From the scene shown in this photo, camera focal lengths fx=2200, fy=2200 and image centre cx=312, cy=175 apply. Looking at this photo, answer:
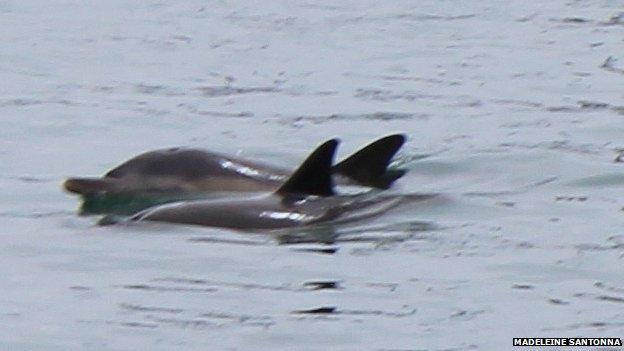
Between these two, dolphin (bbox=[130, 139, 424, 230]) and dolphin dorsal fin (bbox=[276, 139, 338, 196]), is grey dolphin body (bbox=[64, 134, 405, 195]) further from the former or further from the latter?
dolphin dorsal fin (bbox=[276, 139, 338, 196])

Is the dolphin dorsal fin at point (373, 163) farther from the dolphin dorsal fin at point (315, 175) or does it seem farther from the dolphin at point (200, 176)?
the dolphin dorsal fin at point (315, 175)

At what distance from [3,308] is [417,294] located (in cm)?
164

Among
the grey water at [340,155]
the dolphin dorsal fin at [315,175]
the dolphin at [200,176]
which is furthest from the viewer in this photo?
the dolphin at [200,176]

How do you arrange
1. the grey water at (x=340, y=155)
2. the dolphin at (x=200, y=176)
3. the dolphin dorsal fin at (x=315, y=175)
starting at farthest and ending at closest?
the dolphin at (x=200, y=176)
the dolphin dorsal fin at (x=315, y=175)
the grey water at (x=340, y=155)

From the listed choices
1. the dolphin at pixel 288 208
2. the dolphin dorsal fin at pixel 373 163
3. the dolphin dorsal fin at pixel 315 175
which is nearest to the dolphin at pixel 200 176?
the dolphin dorsal fin at pixel 373 163

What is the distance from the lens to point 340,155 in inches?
509

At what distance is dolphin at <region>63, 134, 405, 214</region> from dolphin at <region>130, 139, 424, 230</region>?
2.76 feet

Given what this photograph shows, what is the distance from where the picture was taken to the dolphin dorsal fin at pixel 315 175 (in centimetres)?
→ 995

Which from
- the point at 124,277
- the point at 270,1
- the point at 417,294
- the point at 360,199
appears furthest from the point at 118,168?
the point at 270,1

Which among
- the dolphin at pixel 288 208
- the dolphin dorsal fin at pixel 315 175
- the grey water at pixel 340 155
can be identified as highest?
the dolphin dorsal fin at pixel 315 175

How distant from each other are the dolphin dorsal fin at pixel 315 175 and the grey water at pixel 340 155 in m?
0.28

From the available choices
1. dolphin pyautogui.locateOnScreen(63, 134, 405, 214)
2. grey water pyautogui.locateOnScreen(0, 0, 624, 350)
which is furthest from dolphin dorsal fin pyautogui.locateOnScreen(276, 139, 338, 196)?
dolphin pyautogui.locateOnScreen(63, 134, 405, 214)

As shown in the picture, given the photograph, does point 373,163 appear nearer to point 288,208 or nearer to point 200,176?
point 200,176

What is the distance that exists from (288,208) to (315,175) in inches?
7.9
